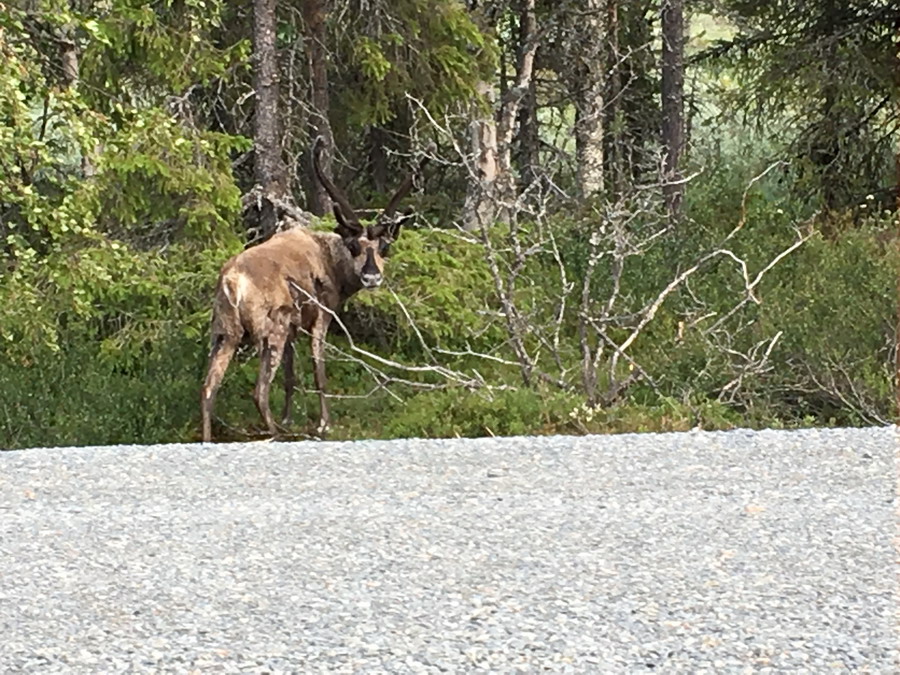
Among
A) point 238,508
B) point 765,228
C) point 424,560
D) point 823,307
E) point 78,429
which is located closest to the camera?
point 424,560

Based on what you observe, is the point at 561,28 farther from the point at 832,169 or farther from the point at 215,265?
the point at 215,265

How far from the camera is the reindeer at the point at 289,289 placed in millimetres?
11516

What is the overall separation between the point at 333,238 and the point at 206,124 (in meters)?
4.33

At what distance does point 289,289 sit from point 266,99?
291 centimetres

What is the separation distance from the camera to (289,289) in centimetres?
1180

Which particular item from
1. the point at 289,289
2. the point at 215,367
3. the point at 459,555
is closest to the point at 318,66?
the point at 289,289

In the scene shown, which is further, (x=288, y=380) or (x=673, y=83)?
(x=673, y=83)

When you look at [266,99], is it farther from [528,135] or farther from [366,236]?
[528,135]

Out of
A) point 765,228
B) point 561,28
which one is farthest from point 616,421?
point 561,28

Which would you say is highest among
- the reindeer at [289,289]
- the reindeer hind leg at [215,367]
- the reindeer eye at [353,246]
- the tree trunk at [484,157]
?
the tree trunk at [484,157]

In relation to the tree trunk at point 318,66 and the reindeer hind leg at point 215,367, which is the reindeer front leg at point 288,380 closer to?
the reindeer hind leg at point 215,367

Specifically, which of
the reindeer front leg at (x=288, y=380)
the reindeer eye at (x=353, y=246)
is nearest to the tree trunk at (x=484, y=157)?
the reindeer eye at (x=353, y=246)

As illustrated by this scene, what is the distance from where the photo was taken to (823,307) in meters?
13.4

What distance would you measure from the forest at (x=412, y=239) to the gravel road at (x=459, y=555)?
2736mm
